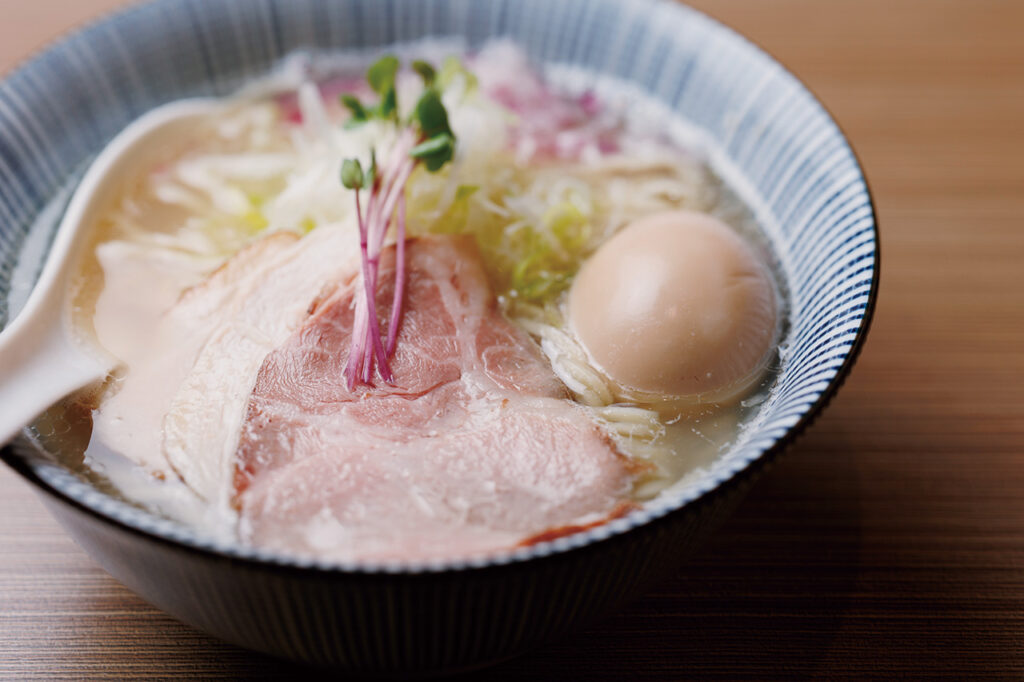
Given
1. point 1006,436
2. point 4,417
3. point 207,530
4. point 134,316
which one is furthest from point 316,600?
point 1006,436

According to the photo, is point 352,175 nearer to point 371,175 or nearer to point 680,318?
point 371,175

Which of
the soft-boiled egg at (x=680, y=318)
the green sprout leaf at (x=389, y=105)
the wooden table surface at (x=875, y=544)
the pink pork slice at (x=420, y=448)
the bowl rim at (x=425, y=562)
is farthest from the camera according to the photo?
the green sprout leaf at (x=389, y=105)

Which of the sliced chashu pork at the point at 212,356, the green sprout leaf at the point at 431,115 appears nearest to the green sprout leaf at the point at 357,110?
the green sprout leaf at the point at 431,115

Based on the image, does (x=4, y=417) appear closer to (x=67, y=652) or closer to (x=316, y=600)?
(x=67, y=652)

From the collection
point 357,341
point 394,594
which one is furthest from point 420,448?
point 394,594

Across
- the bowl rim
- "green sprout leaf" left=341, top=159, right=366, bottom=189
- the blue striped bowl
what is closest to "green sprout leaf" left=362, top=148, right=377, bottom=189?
"green sprout leaf" left=341, top=159, right=366, bottom=189

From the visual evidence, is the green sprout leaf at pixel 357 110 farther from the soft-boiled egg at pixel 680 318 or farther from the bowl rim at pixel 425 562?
the bowl rim at pixel 425 562
